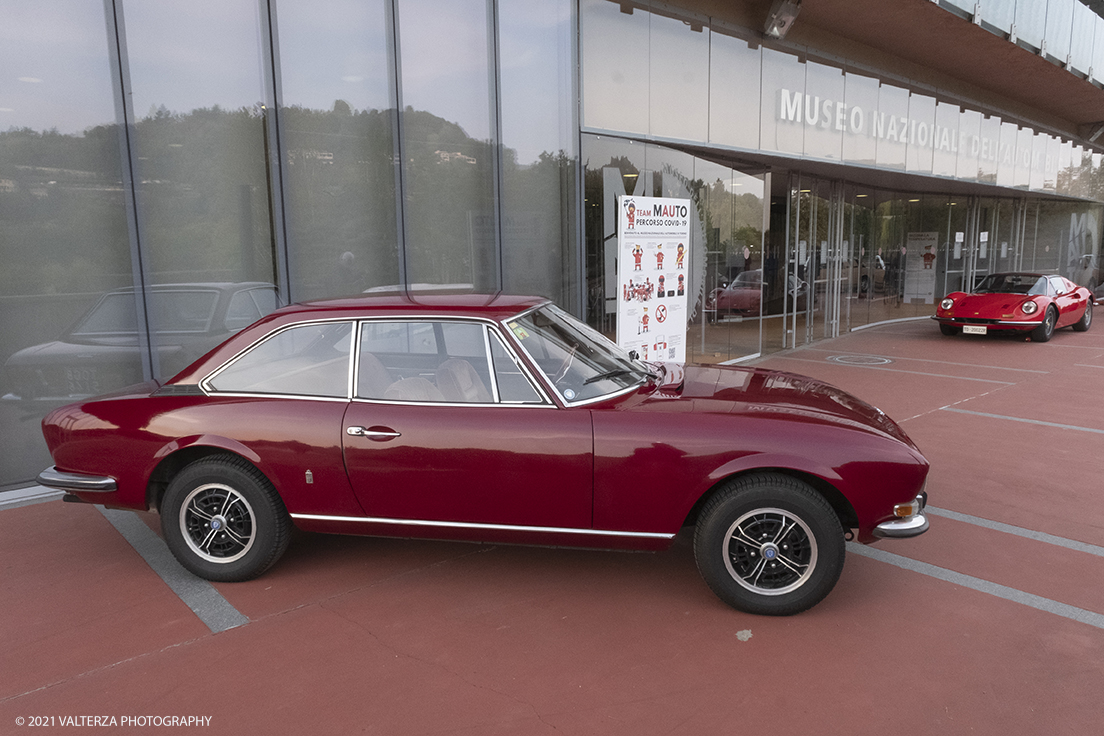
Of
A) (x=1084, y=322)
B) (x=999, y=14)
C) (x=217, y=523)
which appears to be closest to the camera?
(x=217, y=523)

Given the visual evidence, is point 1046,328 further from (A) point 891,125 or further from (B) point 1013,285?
(A) point 891,125

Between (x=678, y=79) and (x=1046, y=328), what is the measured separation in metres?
9.07

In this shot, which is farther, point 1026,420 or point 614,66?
point 614,66

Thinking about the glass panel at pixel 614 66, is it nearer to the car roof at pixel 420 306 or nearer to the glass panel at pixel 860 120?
the glass panel at pixel 860 120

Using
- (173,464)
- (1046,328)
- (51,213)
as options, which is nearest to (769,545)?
(173,464)

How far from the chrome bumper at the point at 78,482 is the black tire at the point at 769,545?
3277 mm

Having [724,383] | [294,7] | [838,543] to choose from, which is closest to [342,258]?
[294,7]

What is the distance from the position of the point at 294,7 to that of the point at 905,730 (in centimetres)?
749

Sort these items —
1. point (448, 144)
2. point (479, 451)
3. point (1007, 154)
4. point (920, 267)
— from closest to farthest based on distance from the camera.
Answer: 1. point (479, 451)
2. point (448, 144)
3. point (1007, 154)
4. point (920, 267)

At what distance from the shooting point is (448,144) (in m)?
8.10

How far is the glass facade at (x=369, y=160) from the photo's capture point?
595cm

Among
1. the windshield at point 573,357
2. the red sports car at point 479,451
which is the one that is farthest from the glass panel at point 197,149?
the windshield at point 573,357

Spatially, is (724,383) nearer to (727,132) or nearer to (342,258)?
(342,258)

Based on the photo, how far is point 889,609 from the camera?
3.70m
